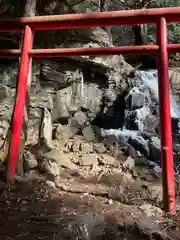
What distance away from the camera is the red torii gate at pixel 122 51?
2439 mm

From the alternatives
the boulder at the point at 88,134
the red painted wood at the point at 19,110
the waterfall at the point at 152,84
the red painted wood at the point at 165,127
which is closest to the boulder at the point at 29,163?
the red painted wood at the point at 19,110

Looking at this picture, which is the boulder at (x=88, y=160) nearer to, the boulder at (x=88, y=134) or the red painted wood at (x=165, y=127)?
the boulder at (x=88, y=134)

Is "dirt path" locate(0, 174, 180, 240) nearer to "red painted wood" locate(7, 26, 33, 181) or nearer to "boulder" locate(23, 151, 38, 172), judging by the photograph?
"red painted wood" locate(7, 26, 33, 181)

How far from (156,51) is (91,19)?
2.60 ft

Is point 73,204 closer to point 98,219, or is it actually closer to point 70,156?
point 98,219

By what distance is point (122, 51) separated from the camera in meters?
3.04

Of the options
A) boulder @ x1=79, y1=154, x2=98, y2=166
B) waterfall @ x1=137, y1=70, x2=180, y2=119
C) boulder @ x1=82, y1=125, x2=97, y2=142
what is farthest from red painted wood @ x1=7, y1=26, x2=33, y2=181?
waterfall @ x1=137, y1=70, x2=180, y2=119

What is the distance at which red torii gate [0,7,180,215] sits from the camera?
2439 mm

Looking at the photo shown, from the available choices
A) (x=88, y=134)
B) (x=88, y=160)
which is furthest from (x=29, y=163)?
(x=88, y=134)

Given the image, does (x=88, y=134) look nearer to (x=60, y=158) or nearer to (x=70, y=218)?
(x=60, y=158)

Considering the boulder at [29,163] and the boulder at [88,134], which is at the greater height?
the boulder at [88,134]

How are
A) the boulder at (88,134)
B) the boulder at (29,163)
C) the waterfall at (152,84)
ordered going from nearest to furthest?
the boulder at (29,163) < the boulder at (88,134) < the waterfall at (152,84)

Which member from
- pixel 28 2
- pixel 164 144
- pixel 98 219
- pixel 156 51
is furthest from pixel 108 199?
pixel 28 2

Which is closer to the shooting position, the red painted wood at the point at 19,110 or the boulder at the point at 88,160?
the red painted wood at the point at 19,110
